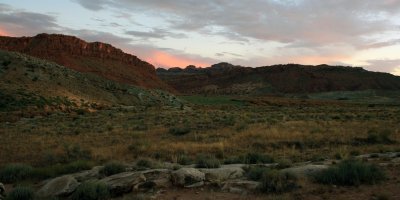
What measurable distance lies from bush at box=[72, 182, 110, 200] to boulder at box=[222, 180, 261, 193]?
2696mm

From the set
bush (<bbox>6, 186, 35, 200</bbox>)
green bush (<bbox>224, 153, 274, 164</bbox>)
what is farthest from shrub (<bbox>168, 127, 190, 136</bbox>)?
bush (<bbox>6, 186, 35, 200</bbox>)

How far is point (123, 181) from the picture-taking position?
35.0 feet

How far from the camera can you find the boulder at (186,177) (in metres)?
10.8

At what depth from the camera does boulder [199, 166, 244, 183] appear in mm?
11021

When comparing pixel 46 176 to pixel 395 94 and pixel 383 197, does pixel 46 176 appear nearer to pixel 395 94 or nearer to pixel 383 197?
pixel 383 197

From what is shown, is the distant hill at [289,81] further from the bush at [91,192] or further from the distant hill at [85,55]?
the bush at [91,192]

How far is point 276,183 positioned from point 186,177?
2.19 m

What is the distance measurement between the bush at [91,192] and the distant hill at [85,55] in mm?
108729

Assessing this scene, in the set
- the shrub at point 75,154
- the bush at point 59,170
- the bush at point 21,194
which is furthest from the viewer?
the shrub at point 75,154

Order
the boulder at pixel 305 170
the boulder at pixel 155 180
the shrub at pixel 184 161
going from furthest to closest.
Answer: the shrub at pixel 184 161 < the boulder at pixel 305 170 < the boulder at pixel 155 180

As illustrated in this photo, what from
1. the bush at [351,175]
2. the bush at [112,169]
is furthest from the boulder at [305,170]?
the bush at [112,169]

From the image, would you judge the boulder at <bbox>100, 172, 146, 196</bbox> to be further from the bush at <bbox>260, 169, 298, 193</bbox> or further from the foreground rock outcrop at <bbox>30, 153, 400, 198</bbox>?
the bush at <bbox>260, 169, 298, 193</bbox>

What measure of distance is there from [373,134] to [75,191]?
1444cm

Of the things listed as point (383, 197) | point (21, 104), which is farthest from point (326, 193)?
point (21, 104)
